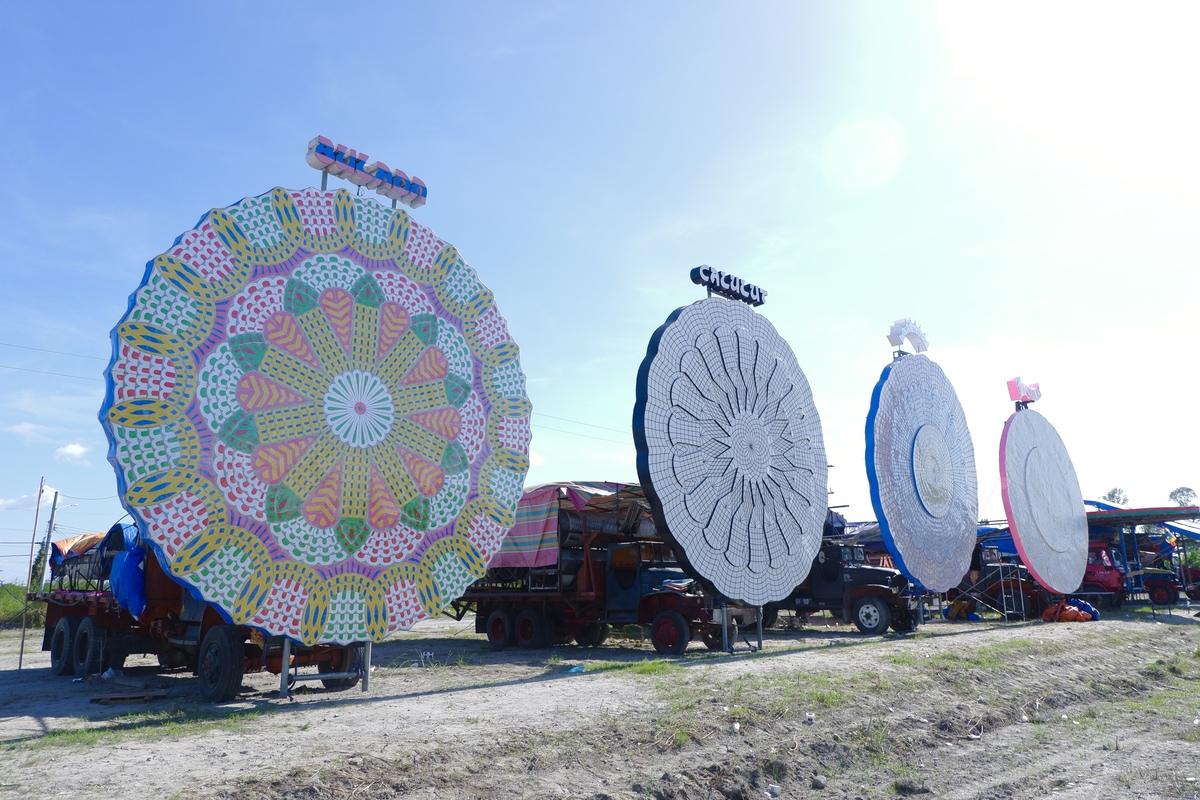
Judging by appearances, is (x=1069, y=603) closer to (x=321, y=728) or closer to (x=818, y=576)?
(x=818, y=576)

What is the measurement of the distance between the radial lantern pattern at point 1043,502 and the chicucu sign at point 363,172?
18667 millimetres

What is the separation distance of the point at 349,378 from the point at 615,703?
5.64 meters

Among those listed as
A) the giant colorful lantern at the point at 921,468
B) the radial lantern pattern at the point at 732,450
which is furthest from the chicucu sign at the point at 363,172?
the giant colorful lantern at the point at 921,468

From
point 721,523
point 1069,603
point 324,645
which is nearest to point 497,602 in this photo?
point 721,523

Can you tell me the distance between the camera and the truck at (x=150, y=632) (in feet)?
36.8

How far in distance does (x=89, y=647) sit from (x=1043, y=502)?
2529 cm

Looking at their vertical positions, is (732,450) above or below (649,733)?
above

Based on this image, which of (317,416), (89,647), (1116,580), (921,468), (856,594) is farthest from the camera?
(1116,580)

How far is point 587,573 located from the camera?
59.6 ft

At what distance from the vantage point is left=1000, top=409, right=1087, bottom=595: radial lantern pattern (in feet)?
80.7

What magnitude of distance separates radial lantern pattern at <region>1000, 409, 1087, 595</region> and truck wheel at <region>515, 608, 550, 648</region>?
13.5m

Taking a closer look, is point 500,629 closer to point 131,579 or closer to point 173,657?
point 173,657

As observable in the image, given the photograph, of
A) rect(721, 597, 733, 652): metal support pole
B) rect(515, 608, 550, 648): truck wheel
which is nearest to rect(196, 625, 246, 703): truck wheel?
rect(721, 597, 733, 652): metal support pole

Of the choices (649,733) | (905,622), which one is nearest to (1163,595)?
(905,622)
